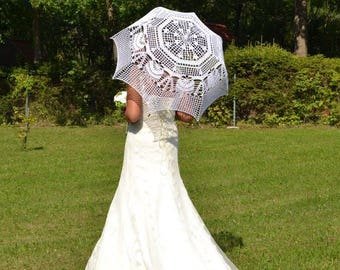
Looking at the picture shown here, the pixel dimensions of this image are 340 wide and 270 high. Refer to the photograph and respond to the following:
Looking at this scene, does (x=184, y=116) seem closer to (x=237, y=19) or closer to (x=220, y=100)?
(x=220, y=100)

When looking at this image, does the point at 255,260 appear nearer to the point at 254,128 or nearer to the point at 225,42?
the point at 254,128

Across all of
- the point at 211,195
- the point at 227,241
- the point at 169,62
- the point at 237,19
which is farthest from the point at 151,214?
the point at 237,19

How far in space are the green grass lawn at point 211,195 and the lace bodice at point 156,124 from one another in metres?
1.80

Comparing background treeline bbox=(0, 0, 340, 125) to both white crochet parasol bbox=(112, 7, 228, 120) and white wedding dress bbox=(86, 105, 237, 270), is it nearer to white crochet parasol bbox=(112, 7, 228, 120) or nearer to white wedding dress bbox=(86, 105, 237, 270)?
white wedding dress bbox=(86, 105, 237, 270)

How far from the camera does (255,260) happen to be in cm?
680

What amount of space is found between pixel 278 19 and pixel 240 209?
27.7 meters

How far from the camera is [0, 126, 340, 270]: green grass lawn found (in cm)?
714

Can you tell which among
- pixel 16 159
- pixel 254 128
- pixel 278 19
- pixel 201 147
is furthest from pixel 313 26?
pixel 16 159

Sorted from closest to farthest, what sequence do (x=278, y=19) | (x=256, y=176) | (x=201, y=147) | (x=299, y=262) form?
1. (x=299, y=262)
2. (x=256, y=176)
3. (x=201, y=147)
4. (x=278, y=19)

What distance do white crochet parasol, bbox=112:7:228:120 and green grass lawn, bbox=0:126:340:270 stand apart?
2087mm

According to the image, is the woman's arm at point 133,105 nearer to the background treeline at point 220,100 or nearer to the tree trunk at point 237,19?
the background treeline at point 220,100

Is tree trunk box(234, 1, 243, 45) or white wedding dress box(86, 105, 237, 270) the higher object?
white wedding dress box(86, 105, 237, 270)

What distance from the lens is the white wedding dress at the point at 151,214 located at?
546 cm

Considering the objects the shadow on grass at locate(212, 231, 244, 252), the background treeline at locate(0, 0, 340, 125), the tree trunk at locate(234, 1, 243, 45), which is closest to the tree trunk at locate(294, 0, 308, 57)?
the background treeline at locate(0, 0, 340, 125)
